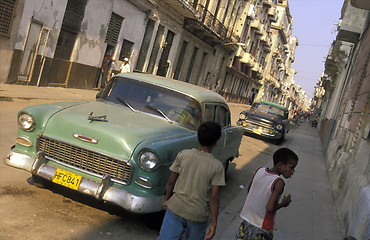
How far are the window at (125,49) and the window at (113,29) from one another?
903mm

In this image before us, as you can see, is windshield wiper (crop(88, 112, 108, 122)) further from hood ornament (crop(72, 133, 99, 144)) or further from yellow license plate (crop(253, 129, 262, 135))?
yellow license plate (crop(253, 129, 262, 135))

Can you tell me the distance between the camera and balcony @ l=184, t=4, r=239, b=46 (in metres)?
25.4

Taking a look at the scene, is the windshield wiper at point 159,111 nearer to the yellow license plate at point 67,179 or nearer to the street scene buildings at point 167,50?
the yellow license plate at point 67,179

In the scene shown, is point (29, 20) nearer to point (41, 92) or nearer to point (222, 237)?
point (41, 92)

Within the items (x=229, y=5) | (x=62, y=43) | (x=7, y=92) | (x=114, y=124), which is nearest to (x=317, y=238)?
(x=114, y=124)

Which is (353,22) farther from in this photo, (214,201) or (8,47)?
(214,201)

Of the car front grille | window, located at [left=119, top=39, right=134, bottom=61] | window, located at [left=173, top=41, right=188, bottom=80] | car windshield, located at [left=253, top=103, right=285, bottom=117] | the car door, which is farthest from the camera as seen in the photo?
window, located at [left=173, top=41, right=188, bottom=80]

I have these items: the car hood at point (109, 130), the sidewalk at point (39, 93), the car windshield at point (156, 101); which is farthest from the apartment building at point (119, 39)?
the car hood at point (109, 130)

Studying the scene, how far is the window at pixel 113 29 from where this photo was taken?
57.1ft

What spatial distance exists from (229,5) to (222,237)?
102ft

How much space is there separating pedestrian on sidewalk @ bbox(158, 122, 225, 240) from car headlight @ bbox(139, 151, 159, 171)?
108cm

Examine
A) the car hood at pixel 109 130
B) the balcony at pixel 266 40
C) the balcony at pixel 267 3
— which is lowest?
the car hood at pixel 109 130

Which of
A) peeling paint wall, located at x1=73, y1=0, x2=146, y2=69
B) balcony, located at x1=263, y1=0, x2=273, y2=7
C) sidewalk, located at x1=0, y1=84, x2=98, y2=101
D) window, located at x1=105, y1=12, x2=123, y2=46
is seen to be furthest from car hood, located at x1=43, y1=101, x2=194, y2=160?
balcony, located at x1=263, y1=0, x2=273, y2=7

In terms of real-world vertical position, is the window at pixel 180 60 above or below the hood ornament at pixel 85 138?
above
